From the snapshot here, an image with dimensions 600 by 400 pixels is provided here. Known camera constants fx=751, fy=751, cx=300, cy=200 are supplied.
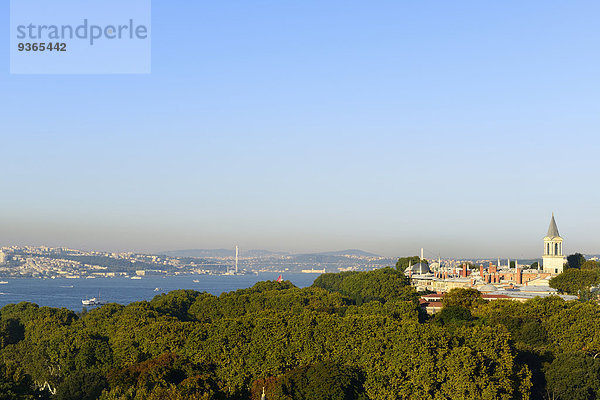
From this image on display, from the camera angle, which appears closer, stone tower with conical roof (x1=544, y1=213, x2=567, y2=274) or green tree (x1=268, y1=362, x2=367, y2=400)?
green tree (x1=268, y1=362, x2=367, y2=400)

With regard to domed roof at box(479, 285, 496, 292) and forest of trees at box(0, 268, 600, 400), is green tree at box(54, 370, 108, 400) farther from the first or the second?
domed roof at box(479, 285, 496, 292)

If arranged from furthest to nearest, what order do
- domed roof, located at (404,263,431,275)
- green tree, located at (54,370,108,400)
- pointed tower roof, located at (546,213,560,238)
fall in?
domed roof, located at (404,263,431,275), pointed tower roof, located at (546,213,560,238), green tree, located at (54,370,108,400)

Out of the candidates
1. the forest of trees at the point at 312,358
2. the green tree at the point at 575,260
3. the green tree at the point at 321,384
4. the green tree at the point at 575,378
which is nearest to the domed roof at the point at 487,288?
the forest of trees at the point at 312,358

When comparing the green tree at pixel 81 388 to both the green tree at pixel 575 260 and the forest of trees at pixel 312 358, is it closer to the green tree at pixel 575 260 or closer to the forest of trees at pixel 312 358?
the forest of trees at pixel 312 358

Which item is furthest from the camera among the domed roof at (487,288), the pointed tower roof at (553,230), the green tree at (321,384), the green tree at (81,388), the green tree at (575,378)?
the pointed tower roof at (553,230)

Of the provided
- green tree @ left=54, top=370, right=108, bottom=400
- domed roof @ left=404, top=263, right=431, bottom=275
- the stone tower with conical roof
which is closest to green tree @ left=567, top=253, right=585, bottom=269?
the stone tower with conical roof

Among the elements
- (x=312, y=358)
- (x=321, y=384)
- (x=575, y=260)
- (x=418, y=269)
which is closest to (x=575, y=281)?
(x=575, y=260)

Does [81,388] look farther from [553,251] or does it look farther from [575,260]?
[575,260]
